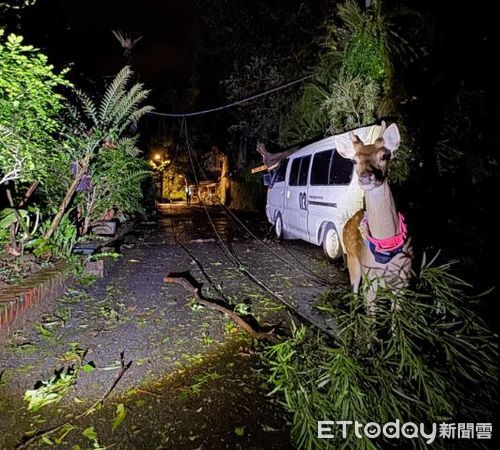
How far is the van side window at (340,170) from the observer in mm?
6336

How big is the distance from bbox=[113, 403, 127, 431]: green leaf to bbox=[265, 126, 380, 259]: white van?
14.0ft

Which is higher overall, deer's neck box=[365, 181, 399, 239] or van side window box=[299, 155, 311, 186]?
van side window box=[299, 155, 311, 186]

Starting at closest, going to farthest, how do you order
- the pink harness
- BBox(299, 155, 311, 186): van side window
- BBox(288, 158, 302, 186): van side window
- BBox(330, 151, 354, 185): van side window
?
the pink harness, BBox(330, 151, 354, 185): van side window, BBox(299, 155, 311, 186): van side window, BBox(288, 158, 302, 186): van side window

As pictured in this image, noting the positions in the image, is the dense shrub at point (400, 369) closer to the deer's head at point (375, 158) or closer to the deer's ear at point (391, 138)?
the deer's head at point (375, 158)

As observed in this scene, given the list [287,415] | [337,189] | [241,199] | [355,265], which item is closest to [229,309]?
[355,265]

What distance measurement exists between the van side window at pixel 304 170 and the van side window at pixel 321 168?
321mm

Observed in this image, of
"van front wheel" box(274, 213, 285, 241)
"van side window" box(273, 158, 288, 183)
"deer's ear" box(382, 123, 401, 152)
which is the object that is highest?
"deer's ear" box(382, 123, 401, 152)

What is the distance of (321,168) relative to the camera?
732cm

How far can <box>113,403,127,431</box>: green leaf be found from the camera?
2.63 metres

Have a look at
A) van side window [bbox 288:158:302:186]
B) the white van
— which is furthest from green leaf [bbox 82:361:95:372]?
van side window [bbox 288:158:302:186]

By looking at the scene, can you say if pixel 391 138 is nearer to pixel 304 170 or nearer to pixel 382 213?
pixel 382 213

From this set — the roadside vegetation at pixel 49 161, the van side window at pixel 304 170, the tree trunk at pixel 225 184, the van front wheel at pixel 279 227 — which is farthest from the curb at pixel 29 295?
the tree trunk at pixel 225 184

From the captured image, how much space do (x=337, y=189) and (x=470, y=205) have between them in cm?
313

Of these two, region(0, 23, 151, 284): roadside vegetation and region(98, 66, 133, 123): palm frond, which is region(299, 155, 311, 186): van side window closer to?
region(0, 23, 151, 284): roadside vegetation
